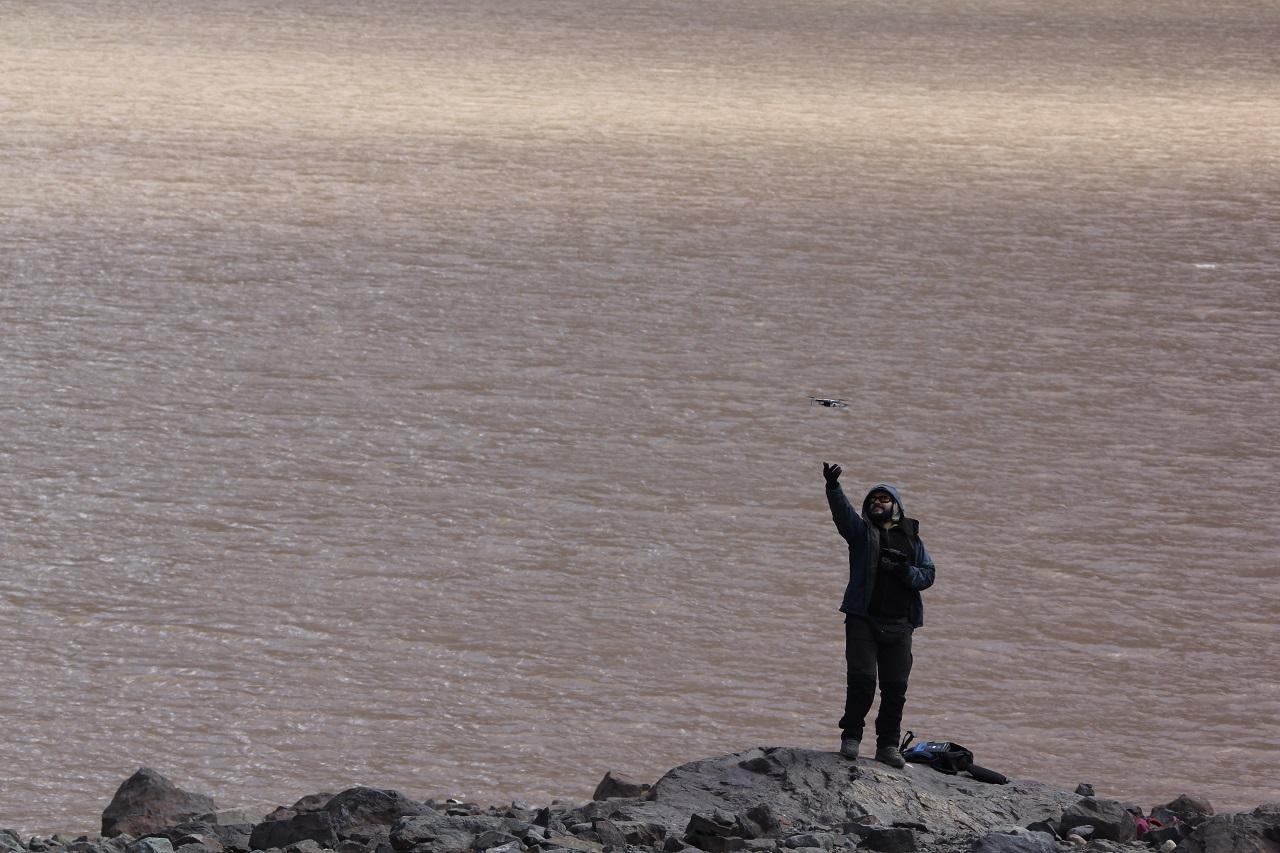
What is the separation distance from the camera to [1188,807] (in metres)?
6.46

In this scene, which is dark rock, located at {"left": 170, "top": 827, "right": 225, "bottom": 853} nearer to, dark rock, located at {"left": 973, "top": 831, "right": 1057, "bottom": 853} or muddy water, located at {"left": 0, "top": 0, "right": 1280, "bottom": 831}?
muddy water, located at {"left": 0, "top": 0, "right": 1280, "bottom": 831}

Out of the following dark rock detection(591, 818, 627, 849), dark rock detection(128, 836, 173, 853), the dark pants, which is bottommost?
dark rock detection(128, 836, 173, 853)

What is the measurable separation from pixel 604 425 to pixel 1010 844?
20.5 feet

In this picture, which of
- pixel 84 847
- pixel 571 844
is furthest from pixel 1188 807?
pixel 84 847

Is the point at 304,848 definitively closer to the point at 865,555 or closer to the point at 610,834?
the point at 610,834

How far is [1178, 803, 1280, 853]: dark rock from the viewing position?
17.7 ft

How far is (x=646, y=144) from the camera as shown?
1908cm

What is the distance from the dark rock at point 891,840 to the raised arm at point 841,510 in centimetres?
87

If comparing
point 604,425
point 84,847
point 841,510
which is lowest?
point 84,847

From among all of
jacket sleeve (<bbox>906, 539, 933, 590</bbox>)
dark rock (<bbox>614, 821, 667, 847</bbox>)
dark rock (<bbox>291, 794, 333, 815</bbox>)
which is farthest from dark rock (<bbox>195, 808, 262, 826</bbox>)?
jacket sleeve (<bbox>906, 539, 933, 590</bbox>)

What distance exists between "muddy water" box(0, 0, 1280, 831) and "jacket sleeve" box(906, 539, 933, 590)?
153cm

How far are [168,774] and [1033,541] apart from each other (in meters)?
4.28

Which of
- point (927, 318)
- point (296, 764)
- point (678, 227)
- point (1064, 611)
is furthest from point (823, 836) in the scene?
point (678, 227)

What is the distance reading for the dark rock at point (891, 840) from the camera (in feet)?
17.6
